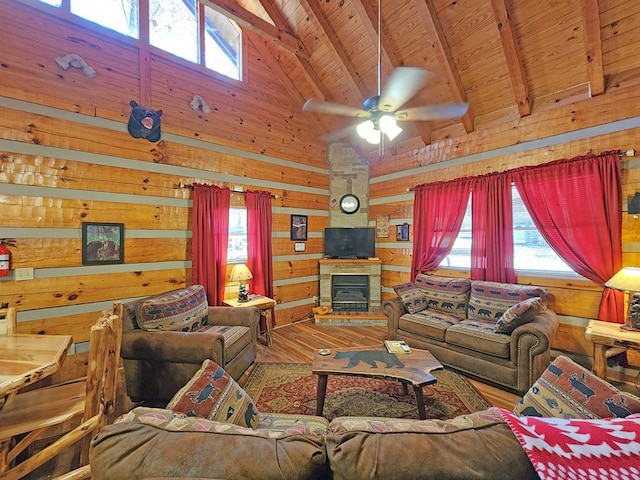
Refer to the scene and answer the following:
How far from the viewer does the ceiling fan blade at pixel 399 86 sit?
8.21 feet

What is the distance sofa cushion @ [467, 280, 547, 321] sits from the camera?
130 inches

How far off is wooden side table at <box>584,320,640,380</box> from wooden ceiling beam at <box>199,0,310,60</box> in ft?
16.8

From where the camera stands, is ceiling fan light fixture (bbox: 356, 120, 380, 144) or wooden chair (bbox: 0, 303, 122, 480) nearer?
wooden chair (bbox: 0, 303, 122, 480)

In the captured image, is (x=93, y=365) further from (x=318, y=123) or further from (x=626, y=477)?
(x=318, y=123)

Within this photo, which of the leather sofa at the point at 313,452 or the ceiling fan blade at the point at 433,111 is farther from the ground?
the ceiling fan blade at the point at 433,111


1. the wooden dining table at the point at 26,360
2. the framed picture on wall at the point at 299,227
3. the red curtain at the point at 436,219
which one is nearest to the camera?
the wooden dining table at the point at 26,360

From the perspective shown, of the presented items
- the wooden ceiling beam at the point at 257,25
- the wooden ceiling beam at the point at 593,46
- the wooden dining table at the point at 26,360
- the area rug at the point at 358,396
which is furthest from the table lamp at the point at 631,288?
the wooden ceiling beam at the point at 257,25

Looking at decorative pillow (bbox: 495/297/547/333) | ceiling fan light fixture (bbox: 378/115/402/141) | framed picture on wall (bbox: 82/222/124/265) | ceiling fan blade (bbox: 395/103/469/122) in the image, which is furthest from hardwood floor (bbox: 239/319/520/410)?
ceiling fan blade (bbox: 395/103/469/122)

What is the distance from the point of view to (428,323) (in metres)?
3.52

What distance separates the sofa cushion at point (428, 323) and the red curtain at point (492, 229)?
924 millimetres

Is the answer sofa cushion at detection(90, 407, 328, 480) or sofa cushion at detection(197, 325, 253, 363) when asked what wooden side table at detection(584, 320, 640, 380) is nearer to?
sofa cushion at detection(90, 407, 328, 480)

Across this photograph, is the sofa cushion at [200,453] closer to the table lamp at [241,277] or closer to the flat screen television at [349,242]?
the table lamp at [241,277]

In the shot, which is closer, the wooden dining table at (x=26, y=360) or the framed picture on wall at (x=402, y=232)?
the wooden dining table at (x=26, y=360)

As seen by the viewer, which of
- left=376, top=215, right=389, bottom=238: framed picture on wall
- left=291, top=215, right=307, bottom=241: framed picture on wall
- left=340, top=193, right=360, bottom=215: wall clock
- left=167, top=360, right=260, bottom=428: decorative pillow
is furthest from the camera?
left=340, top=193, right=360, bottom=215: wall clock
